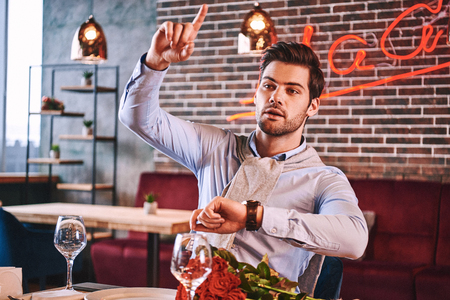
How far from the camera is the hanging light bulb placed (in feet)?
11.3

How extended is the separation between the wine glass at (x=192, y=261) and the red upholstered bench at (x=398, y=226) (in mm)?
2593

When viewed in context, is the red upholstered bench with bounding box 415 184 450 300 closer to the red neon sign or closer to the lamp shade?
the red neon sign

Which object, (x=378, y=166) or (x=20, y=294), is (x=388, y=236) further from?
(x=20, y=294)

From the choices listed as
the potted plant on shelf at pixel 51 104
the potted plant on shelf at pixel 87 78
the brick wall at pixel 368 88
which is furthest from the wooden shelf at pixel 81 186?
the brick wall at pixel 368 88

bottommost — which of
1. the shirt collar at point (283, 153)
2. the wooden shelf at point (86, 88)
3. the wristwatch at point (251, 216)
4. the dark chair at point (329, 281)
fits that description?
the dark chair at point (329, 281)

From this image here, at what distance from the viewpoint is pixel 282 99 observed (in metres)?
1.67

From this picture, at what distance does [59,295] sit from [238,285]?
1.75 ft

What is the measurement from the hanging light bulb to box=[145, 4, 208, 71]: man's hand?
2006 mm

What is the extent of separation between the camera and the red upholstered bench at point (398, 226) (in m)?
3.43

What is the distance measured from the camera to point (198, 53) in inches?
181

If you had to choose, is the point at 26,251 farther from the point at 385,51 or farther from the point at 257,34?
the point at 385,51

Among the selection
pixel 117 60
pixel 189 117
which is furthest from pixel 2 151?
pixel 189 117

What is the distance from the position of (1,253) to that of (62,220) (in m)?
2.11

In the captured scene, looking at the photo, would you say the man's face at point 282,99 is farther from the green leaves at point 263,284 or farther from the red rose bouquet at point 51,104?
the red rose bouquet at point 51,104
